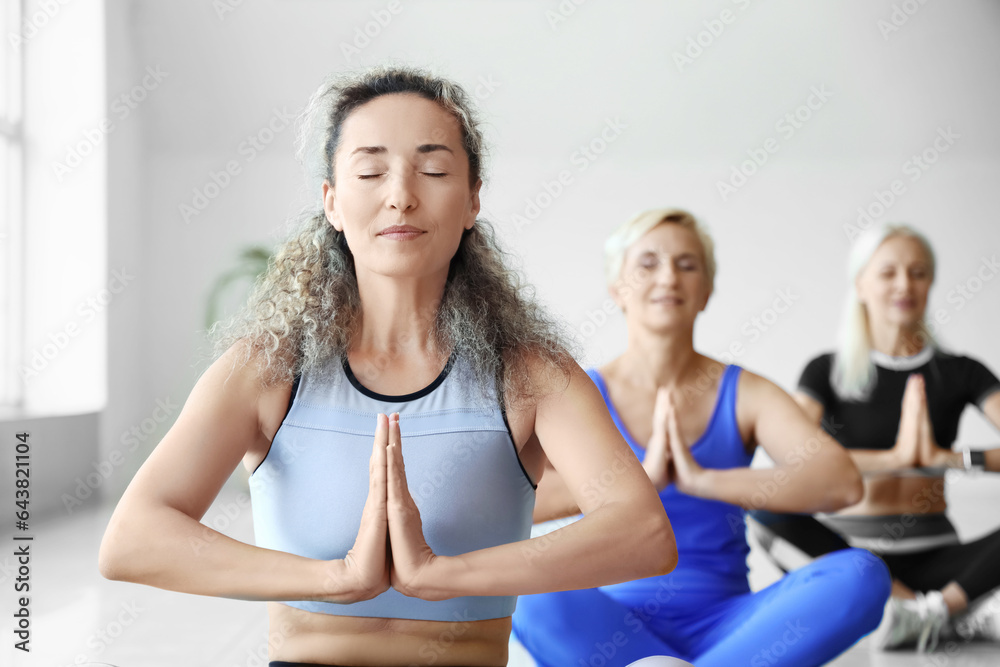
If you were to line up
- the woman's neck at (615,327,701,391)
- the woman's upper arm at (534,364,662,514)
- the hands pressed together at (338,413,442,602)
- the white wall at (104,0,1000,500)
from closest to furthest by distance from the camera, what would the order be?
the hands pressed together at (338,413,442,602)
the woman's upper arm at (534,364,662,514)
the woman's neck at (615,327,701,391)
the white wall at (104,0,1000,500)

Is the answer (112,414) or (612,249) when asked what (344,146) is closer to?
(612,249)

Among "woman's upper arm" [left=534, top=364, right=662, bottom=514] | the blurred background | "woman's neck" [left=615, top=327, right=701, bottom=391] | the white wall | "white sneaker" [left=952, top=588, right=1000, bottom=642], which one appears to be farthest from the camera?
the white wall

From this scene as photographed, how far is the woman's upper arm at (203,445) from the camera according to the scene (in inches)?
42.6

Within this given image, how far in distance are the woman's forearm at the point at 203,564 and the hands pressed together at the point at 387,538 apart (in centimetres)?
3

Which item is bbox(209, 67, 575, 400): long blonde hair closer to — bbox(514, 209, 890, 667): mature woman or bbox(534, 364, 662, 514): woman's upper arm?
bbox(534, 364, 662, 514): woman's upper arm

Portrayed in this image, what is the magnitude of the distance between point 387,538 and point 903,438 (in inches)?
82.3

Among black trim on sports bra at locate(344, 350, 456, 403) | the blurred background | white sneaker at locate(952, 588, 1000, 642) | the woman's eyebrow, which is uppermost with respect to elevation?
the blurred background

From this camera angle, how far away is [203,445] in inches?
43.6

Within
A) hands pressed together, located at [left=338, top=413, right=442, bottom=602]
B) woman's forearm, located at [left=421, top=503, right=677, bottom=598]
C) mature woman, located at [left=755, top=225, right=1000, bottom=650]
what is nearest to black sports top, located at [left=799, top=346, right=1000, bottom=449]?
mature woman, located at [left=755, top=225, right=1000, bottom=650]

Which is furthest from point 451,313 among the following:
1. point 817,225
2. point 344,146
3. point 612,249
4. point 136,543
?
point 817,225

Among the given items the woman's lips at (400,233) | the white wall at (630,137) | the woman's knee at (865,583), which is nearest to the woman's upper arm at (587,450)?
the woman's lips at (400,233)

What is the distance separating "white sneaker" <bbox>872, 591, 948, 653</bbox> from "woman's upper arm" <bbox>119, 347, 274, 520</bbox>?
6.76 ft

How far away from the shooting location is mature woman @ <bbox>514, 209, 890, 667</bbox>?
1646mm

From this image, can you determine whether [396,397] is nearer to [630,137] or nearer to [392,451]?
[392,451]
